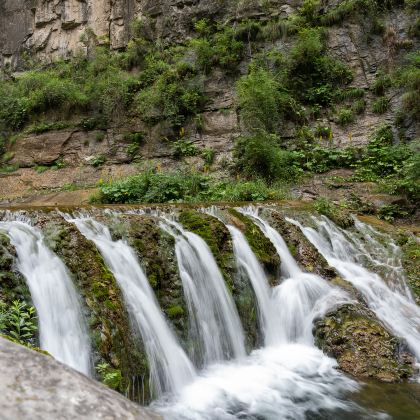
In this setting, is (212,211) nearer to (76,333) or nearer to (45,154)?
(76,333)

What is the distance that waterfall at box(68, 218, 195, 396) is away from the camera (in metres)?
4.61

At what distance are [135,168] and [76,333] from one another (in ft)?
42.2

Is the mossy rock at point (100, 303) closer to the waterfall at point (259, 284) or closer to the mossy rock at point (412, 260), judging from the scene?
the waterfall at point (259, 284)

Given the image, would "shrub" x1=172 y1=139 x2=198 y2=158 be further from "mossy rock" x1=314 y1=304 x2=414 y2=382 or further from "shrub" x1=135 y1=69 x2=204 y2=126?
"mossy rock" x1=314 y1=304 x2=414 y2=382

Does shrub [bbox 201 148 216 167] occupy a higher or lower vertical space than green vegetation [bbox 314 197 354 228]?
higher

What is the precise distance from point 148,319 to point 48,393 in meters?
3.68

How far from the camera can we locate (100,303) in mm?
4418

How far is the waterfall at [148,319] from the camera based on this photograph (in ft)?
15.1

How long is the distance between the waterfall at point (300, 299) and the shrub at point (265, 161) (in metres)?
6.62

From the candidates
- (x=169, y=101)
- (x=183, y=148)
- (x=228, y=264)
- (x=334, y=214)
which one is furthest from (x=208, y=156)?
(x=228, y=264)

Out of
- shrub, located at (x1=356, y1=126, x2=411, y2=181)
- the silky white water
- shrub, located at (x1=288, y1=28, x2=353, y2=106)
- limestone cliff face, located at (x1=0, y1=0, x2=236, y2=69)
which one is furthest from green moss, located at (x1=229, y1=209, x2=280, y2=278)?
limestone cliff face, located at (x1=0, y1=0, x2=236, y2=69)

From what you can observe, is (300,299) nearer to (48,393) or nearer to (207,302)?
(207,302)

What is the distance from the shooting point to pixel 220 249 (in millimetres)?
6637

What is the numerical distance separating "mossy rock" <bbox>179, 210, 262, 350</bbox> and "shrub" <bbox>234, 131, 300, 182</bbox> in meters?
6.88
